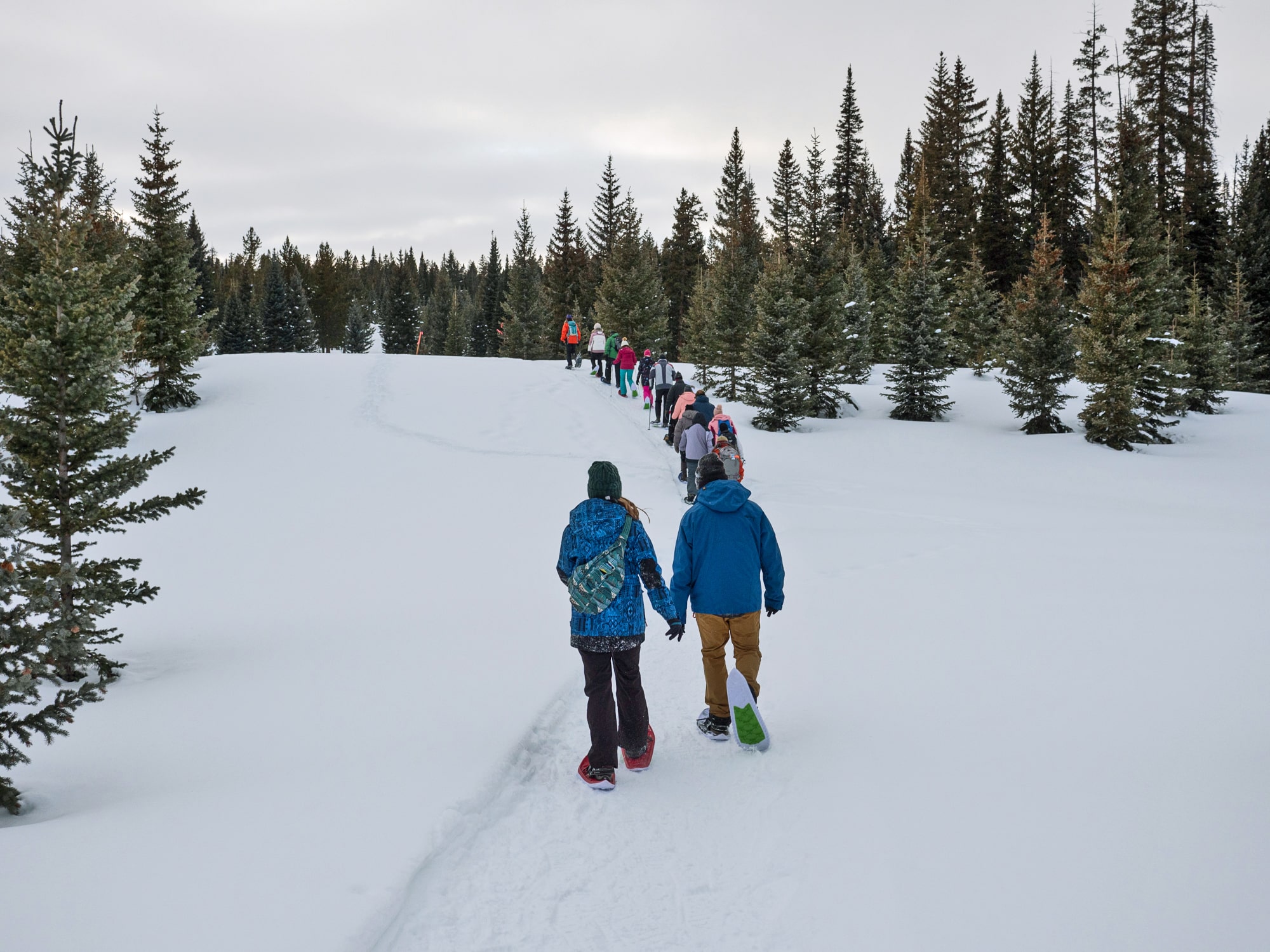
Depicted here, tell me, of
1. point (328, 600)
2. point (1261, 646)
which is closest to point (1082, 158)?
point (1261, 646)

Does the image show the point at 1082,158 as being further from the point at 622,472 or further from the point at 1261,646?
the point at 1261,646

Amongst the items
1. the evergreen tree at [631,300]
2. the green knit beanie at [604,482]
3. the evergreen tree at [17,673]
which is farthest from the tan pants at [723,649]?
the evergreen tree at [631,300]

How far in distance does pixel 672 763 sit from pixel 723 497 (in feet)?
5.98

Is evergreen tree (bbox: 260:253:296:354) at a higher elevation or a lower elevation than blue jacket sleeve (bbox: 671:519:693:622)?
higher

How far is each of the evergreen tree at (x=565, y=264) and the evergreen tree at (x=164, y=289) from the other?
31131 mm

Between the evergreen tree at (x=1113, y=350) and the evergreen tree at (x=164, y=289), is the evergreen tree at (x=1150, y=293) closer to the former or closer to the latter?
the evergreen tree at (x=1113, y=350)

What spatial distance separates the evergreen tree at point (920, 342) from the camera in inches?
898

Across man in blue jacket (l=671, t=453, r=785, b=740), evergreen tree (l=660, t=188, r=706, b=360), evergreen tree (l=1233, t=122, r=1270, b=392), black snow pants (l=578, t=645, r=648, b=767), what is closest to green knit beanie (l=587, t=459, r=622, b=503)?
man in blue jacket (l=671, t=453, r=785, b=740)

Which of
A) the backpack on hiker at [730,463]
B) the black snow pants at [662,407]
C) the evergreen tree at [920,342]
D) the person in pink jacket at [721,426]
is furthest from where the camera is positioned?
the evergreen tree at [920,342]

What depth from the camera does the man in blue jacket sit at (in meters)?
5.46

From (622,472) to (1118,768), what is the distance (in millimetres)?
12459

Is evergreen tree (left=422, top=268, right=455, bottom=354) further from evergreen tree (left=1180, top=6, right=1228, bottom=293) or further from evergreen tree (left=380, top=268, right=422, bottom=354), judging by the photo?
evergreen tree (left=1180, top=6, right=1228, bottom=293)

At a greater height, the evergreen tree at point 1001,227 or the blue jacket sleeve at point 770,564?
the evergreen tree at point 1001,227

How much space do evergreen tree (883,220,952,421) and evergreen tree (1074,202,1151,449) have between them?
362 centimetres
